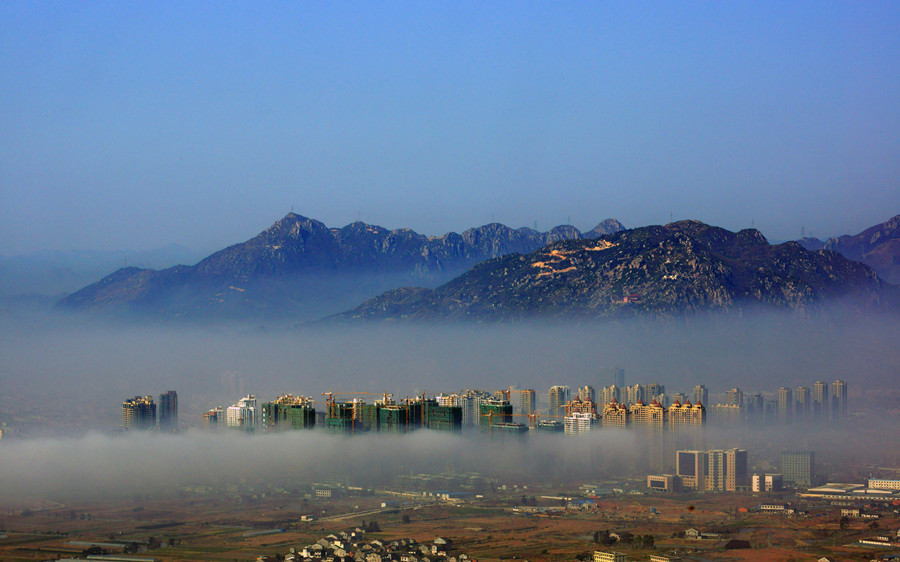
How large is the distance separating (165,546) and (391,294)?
230 feet

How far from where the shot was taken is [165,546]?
39.3 m

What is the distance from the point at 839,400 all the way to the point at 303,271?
57.7 m

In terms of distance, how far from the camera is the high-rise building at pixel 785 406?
69088mm

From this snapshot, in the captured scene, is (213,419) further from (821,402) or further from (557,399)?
(821,402)

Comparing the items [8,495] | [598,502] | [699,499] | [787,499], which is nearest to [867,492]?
[787,499]

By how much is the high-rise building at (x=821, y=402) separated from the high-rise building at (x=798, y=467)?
1380 centimetres

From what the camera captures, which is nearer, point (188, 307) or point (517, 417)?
point (517, 417)

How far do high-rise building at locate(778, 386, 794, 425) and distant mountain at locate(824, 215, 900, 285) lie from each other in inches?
1373

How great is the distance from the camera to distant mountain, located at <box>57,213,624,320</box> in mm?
105750

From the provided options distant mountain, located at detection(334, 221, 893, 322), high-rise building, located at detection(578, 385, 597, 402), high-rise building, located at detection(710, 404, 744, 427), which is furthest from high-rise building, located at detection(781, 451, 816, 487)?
distant mountain, located at detection(334, 221, 893, 322)

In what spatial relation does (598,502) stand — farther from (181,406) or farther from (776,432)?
(181,406)

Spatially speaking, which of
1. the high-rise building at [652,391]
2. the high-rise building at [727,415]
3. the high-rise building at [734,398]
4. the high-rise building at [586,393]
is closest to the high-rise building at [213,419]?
the high-rise building at [586,393]

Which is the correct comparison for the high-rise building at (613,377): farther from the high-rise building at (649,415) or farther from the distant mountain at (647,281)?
the high-rise building at (649,415)

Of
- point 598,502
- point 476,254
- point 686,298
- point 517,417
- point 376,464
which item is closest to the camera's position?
point 598,502
